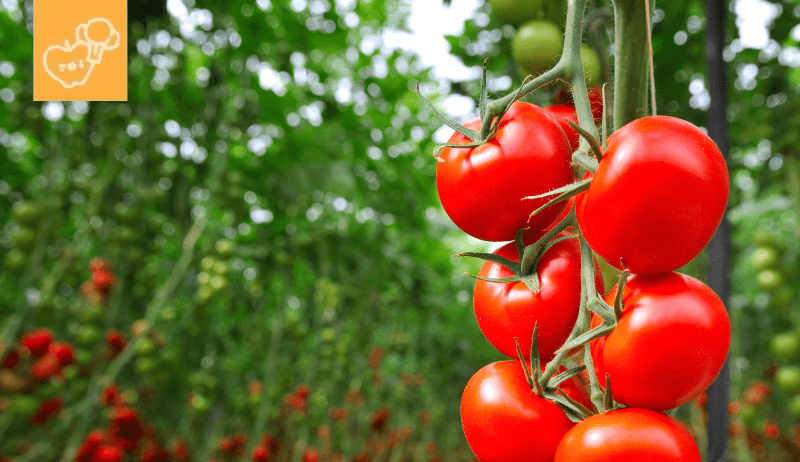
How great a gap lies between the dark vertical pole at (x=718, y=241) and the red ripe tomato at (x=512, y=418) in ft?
0.36

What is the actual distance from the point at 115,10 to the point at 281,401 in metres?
1.77

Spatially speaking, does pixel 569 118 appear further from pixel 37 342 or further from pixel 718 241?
pixel 37 342

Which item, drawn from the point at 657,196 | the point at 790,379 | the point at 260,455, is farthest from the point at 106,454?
the point at 790,379

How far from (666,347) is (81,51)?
1033 millimetres

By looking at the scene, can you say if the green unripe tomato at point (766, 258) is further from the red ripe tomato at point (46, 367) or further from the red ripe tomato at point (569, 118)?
the red ripe tomato at point (46, 367)

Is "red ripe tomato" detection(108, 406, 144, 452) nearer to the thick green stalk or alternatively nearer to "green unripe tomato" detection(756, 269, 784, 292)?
the thick green stalk

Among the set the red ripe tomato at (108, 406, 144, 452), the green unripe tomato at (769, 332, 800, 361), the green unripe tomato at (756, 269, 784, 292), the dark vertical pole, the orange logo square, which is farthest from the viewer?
the red ripe tomato at (108, 406, 144, 452)

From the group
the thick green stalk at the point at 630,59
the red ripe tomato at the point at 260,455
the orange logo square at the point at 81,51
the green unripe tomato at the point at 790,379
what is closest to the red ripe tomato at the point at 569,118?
the thick green stalk at the point at 630,59

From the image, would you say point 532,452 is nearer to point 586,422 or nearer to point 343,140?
point 586,422

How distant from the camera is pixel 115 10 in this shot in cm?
90

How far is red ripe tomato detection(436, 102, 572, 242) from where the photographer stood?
0.29 meters

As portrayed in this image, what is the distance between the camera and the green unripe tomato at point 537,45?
0.51 meters

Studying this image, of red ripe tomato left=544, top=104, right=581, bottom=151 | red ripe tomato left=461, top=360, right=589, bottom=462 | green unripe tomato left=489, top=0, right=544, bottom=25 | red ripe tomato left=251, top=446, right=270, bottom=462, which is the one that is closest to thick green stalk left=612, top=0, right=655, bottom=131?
red ripe tomato left=544, top=104, right=581, bottom=151

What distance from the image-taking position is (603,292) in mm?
302
